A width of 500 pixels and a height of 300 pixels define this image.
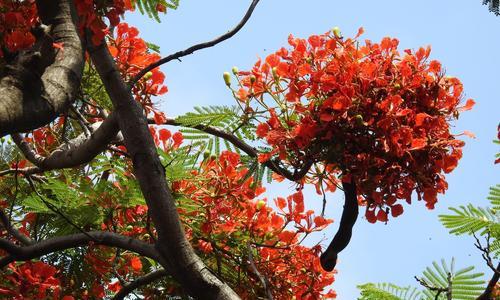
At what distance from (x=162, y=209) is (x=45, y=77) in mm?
808

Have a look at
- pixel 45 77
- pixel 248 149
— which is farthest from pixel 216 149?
pixel 45 77

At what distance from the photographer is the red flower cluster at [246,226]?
12.8 ft

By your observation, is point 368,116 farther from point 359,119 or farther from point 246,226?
point 246,226

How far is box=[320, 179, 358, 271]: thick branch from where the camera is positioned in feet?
11.1

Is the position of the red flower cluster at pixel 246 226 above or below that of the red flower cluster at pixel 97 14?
below

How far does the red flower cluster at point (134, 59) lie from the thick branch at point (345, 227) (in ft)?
4.35

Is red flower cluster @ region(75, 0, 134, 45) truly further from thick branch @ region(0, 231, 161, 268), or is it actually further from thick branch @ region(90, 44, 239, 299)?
thick branch @ region(0, 231, 161, 268)

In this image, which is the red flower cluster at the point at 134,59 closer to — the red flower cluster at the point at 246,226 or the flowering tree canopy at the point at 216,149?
the flowering tree canopy at the point at 216,149

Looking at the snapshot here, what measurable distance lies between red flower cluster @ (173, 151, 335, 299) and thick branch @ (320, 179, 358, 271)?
1.26ft

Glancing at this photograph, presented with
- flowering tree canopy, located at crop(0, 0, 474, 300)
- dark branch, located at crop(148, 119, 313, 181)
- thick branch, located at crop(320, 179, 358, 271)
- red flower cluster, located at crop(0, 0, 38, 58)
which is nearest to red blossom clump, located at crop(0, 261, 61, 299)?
flowering tree canopy, located at crop(0, 0, 474, 300)

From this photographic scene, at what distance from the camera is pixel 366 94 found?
333cm

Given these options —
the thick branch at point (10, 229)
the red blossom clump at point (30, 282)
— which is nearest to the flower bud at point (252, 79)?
the thick branch at point (10, 229)

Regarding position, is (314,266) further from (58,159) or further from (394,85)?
(58,159)

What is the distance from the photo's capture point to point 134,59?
4133mm
